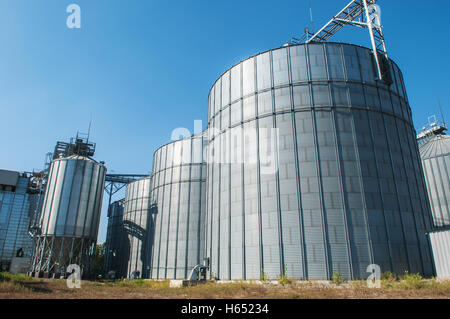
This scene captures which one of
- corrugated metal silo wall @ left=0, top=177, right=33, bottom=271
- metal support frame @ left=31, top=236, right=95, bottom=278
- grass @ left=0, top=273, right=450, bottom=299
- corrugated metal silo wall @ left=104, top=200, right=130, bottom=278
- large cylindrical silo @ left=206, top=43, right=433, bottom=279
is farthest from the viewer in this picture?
corrugated metal silo wall @ left=0, top=177, right=33, bottom=271

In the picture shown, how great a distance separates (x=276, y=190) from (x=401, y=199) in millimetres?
7577

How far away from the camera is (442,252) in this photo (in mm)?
16078

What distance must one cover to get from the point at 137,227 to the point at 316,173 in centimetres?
3009

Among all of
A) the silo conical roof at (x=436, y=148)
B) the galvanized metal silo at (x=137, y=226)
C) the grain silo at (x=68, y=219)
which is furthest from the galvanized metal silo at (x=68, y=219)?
the silo conical roof at (x=436, y=148)

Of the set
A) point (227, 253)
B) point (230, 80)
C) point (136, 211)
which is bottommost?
point (227, 253)

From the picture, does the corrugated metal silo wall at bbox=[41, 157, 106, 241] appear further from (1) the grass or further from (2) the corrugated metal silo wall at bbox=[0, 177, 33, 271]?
(2) the corrugated metal silo wall at bbox=[0, 177, 33, 271]

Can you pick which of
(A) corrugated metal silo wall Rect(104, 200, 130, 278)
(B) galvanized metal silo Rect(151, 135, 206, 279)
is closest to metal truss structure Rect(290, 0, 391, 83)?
(B) galvanized metal silo Rect(151, 135, 206, 279)

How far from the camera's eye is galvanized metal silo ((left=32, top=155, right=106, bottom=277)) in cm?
3159

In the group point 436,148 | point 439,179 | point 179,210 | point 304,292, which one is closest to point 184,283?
point 304,292

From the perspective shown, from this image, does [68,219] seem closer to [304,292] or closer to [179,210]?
[179,210]

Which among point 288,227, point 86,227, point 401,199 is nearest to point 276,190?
point 288,227
